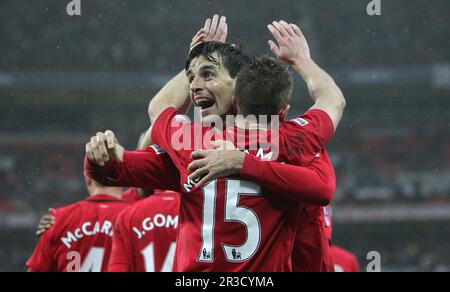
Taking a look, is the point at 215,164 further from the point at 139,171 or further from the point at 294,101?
→ the point at 294,101

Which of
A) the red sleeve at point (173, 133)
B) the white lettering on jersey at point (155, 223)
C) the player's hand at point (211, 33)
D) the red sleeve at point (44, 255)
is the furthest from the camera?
the red sleeve at point (44, 255)

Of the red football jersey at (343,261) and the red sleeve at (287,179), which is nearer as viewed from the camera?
the red sleeve at (287,179)

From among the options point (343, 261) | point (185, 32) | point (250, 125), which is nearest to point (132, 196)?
point (343, 261)

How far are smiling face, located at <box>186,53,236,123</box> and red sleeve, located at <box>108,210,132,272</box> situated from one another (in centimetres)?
152

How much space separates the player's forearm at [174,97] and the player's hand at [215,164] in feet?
1.51

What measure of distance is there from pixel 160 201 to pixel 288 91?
1664 millimetres

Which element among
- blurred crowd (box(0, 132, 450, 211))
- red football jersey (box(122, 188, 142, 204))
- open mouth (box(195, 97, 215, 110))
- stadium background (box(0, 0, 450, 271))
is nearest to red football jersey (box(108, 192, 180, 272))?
red football jersey (box(122, 188, 142, 204))

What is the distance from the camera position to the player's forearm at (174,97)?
2469mm

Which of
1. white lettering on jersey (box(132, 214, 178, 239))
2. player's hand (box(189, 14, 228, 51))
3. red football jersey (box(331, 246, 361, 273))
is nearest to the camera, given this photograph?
player's hand (box(189, 14, 228, 51))

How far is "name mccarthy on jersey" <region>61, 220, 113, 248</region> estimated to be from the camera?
4066mm

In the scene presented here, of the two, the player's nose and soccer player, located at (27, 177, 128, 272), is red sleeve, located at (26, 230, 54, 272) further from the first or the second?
the player's nose

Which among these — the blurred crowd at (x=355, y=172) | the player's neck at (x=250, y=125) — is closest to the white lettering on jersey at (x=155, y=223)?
the player's neck at (x=250, y=125)

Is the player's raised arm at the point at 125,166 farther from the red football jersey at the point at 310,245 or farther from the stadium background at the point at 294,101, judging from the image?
the stadium background at the point at 294,101
